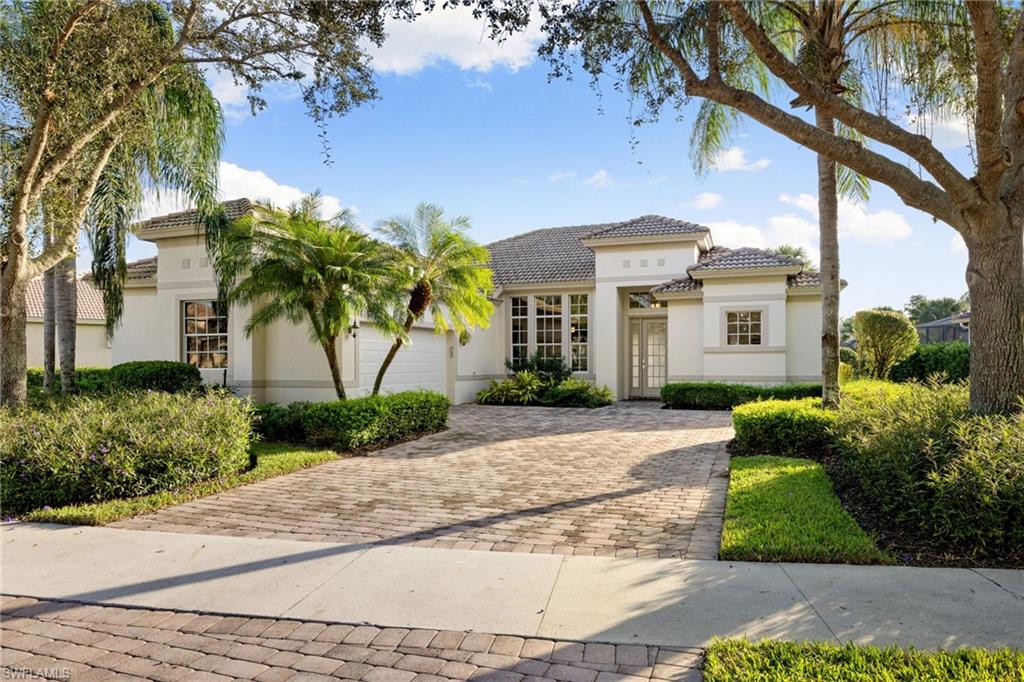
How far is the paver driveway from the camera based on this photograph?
594cm

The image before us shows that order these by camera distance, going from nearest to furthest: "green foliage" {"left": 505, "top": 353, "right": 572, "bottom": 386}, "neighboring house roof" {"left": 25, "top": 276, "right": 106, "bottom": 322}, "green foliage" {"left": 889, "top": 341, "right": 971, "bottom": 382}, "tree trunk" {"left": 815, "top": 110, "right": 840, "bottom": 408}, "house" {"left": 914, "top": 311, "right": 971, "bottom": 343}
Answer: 1. "tree trunk" {"left": 815, "top": 110, "right": 840, "bottom": 408}
2. "green foliage" {"left": 889, "top": 341, "right": 971, "bottom": 382}
3. "green foliage" {"left": 505, "top": 353, "right": 572, "bottom": 386}
4. "neighboring house roof" {"left": 25, "top": 276, "right": 106, "bottom": 322}
5. "house" {"left": 914, "top": 311, "right": 971, "bottom": 343}

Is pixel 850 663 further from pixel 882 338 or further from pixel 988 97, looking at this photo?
pixel 882 338

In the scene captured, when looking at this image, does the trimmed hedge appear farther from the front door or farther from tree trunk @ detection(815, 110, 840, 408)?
tree trunk @ detection(815, 110, 840, 408)

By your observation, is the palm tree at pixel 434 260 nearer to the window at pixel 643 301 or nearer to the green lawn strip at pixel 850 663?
the window at pixel 643 301

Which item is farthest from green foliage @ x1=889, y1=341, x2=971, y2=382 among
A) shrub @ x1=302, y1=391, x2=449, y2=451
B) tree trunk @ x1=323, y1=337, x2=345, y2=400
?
tree trunk @ x1=323, y1=337, x2=345, y2=400

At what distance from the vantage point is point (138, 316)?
1680cm

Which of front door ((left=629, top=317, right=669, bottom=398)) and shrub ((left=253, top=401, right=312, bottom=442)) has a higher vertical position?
front door ((left=629, top=317, right=669, bottom=398))

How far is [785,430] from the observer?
973cm

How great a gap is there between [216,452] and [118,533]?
2.20m

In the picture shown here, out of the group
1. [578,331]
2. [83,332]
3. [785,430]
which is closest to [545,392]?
[578,331]

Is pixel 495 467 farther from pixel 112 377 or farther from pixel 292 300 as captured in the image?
pixel 112 377

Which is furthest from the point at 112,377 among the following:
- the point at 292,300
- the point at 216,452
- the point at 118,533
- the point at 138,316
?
the point at 118,533

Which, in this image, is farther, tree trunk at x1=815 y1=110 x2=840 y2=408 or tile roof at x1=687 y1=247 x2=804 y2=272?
tile roof at x1=687 y1=247 x2=804 y2=272

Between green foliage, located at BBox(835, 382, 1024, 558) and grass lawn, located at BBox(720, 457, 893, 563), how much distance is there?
1.65 ft
